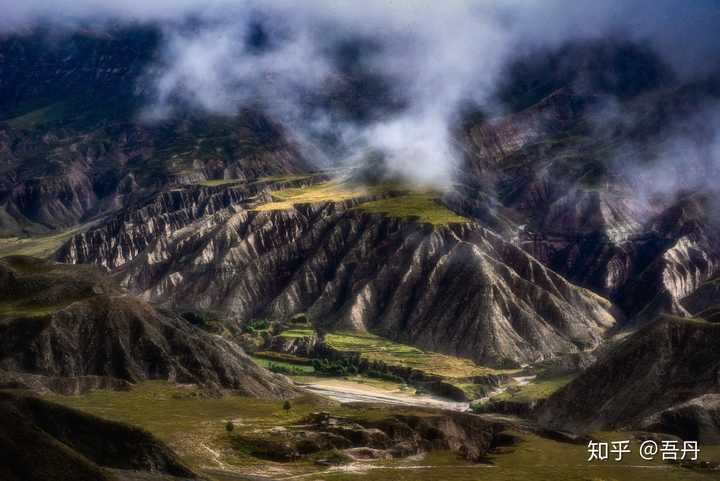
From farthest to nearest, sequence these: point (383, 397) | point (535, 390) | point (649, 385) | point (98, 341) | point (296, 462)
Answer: point (383, 397)
point (535, 390)
point (98, 341)
point (649, 385)
point (296, 462)

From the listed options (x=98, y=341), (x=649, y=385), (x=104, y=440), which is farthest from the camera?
(x=98, y=341)

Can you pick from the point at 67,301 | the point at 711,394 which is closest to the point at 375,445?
the point at 711,394

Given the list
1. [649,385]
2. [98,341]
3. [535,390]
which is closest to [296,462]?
[649,385]

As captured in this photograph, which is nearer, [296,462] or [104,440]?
[104,440]

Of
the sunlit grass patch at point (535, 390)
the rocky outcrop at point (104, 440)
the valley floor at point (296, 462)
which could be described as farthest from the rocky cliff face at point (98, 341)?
the rocky outcrop at point (104, 440)

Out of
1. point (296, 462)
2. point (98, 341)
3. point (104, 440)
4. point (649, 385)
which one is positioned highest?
point (98, 341)

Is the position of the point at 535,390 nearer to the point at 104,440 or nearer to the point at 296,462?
the point at 296,462

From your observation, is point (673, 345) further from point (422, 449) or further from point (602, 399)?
point (422, 449)

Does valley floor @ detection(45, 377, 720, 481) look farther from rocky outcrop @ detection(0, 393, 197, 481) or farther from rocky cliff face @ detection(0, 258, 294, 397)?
rocky cliff face @ detection(0, 258, 294, 397)

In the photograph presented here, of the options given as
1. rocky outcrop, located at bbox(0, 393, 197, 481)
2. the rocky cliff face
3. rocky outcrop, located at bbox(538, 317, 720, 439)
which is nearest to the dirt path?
the rocky cliff face
